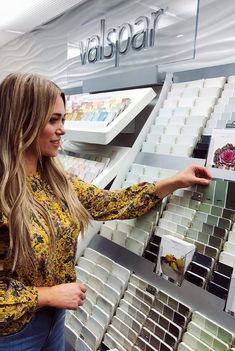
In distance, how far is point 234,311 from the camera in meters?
1.03

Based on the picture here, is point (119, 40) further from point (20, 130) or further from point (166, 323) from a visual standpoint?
point (166, 323)

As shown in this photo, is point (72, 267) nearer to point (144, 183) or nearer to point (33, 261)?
point (33, 261)

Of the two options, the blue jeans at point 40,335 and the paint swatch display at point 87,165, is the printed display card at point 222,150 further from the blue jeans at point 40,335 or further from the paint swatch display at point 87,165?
the blue jeans at point 40,335

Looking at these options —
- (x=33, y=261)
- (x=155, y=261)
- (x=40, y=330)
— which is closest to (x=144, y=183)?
(x=155, y=261)

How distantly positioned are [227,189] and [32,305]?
757 millimetres

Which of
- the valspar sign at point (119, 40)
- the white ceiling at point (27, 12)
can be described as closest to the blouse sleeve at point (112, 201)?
the valspar sign at point (119, 40)

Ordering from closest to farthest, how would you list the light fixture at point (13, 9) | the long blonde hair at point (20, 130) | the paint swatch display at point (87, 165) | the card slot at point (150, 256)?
1. the long blonde hair at point (20, 130)
2. the card slot at point (150, 256)
3. the paint swatch display at point (87, 165)
4. the light fixture at point (13, 9)

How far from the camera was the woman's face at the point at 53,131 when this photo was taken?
122cm

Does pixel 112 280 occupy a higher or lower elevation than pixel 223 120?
lower

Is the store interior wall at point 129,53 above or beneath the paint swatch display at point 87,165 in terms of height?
above

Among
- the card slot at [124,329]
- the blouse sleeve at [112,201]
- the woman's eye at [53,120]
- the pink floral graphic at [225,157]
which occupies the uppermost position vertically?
the woman's eye at [53,120]

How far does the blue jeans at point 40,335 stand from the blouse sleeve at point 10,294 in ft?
0.44

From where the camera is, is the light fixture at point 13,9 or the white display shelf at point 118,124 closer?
the white display shelf at point 118,124

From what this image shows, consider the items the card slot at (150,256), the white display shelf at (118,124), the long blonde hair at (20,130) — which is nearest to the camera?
the long blonde hair at (20,130)
